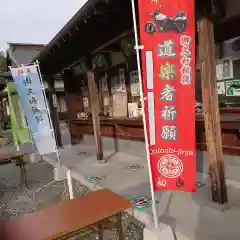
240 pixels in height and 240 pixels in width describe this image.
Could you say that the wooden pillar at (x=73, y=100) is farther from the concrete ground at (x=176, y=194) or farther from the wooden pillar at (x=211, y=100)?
the wooden pillar at (x=211, y=100)

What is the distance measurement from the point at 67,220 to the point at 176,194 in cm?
265

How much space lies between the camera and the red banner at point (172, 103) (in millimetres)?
3213

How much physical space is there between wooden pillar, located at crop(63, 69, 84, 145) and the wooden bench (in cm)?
937

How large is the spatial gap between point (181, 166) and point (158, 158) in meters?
0.31

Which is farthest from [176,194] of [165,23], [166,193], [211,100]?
[165,23]

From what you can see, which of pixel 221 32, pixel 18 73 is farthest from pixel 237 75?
pixel 18 73

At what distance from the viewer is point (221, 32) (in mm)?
5664

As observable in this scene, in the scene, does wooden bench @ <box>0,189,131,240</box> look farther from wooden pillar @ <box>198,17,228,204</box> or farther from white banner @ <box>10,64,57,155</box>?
white banner @ <box>10,64,57,155</box>

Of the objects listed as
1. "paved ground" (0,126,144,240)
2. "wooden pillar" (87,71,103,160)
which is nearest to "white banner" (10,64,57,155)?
"paved ground" (0,126,144,240)

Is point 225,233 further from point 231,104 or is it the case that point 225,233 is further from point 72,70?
point 72,70

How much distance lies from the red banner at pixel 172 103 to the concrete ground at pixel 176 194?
0.65 metres

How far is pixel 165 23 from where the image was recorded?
3180mm

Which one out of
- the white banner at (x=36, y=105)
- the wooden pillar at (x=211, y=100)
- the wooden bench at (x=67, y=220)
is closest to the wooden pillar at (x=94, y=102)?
the white banner at (x=36, y=105)

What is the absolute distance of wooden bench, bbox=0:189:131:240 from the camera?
255 centimetres
